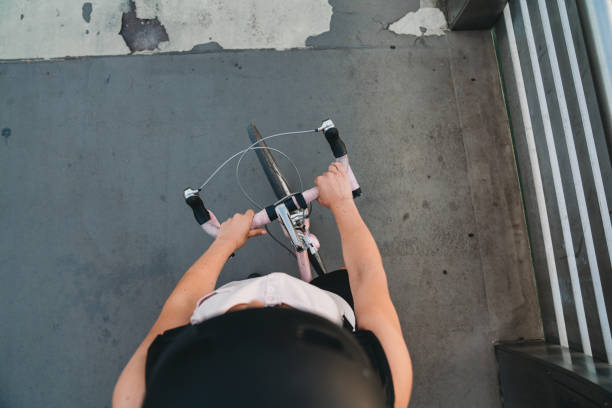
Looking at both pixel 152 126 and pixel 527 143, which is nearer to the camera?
pixel 527 143

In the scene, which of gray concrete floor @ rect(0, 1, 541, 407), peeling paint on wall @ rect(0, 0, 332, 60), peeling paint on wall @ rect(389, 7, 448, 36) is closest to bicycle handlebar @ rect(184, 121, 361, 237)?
gray concrete floor @ rect(0, 1, 541, 407)

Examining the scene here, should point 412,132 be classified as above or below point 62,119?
below

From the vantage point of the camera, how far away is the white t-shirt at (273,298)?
0.75 metres

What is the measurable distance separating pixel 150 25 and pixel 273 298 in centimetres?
181

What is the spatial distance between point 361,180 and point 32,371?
1839 mm

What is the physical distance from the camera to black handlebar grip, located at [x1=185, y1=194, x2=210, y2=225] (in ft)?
3.40

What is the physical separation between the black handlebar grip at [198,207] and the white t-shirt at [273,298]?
1.01 feet

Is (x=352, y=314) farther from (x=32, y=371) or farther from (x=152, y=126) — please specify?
(x=32, y=371)

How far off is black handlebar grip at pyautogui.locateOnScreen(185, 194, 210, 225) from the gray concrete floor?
23.9 inches

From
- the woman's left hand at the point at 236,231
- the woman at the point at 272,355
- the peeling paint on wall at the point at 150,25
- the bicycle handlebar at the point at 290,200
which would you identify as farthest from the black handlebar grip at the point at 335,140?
the peeling paint on wall at the point at 150,25

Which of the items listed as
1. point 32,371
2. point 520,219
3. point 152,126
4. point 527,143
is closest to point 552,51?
point 527,143

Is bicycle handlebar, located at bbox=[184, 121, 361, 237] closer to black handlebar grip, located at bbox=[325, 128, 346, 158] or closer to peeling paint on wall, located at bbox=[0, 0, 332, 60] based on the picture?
black handlebar grip, located at bbox=[325, 128, 346, 158]

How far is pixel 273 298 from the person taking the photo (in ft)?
2.61

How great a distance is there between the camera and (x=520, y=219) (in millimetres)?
1679
